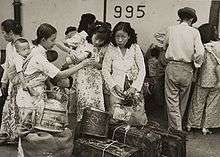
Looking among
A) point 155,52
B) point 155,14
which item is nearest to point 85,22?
point 155,52

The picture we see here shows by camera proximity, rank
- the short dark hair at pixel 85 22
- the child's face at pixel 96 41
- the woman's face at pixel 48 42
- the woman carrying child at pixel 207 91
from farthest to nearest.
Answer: the short dark hair at pixel 85 22, the woman carrying child at pixel 207 91, the child's face at pixel 96 41, the woman's face at pixel 48 42

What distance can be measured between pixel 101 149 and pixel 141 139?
549 millimetres

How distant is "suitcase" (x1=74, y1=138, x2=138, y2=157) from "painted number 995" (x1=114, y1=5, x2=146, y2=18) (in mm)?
3365

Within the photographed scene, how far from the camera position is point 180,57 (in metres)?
6.10

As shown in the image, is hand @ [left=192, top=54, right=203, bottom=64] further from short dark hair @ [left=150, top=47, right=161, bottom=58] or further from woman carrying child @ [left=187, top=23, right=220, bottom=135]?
short dark hair @ [left=150, top=47, right=161, bottom=58]

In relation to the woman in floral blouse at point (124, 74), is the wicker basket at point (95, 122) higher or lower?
lower

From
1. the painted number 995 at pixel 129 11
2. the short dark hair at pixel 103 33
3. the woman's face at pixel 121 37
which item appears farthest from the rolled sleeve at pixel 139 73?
the painted number 995 at pixel 129 11

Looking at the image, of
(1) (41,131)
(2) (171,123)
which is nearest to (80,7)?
(2) (171,123)

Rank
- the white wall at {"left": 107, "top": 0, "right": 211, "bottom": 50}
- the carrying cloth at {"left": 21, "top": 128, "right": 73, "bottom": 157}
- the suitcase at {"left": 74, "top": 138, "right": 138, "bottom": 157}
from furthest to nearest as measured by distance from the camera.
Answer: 1. the white wall at {"left": 107, "top": 0, "right": 211, "bottom": 50}
2. the suitcase at {"left": 74, "top": 138, "right": 138, "bottom": 157}
3. the carrying cloth at {"left": 21, "top": 128, "right": 73, "bottom": 157}

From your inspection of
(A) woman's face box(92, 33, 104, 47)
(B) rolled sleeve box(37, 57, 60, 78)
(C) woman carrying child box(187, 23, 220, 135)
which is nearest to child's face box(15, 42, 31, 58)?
(B) rolled sleeve box(37, 57, 60, 78)

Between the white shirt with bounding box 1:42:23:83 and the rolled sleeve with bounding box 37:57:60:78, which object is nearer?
the rolled sleeve with bounding box 37:57:60:78

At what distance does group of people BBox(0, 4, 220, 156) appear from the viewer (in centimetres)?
443

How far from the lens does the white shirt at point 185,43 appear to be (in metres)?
6.05

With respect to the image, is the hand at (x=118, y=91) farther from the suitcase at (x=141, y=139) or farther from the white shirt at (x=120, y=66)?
the suitcase at (x=141, y=139)
